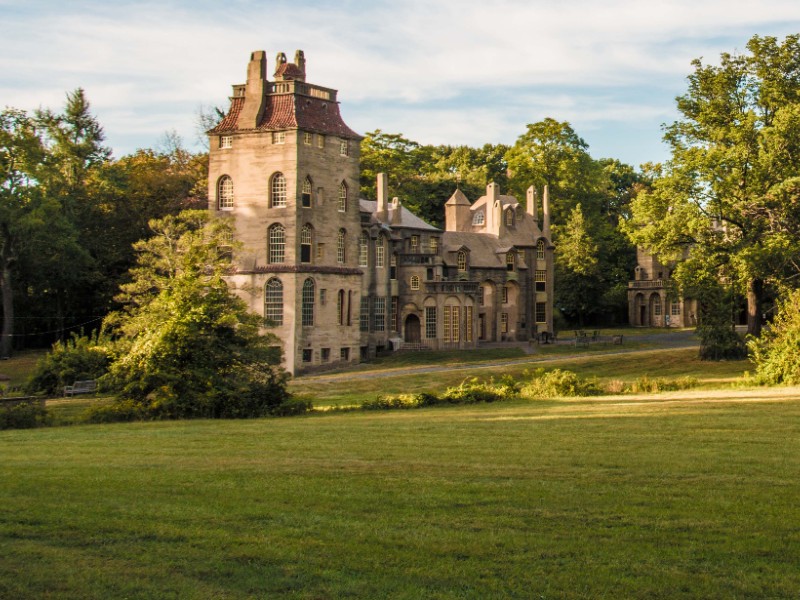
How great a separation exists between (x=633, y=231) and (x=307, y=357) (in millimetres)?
19559

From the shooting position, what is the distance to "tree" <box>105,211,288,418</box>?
101 ft

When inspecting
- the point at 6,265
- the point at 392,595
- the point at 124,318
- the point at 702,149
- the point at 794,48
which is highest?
the point at 794,48

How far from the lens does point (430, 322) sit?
64.4 m

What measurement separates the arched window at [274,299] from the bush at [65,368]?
11.1 metres

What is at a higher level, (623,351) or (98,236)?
(98,236)

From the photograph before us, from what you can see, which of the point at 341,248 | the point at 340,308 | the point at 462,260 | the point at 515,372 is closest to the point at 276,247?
the point at 341,248

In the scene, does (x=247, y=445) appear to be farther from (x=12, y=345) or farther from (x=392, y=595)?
(x=12, y=345)

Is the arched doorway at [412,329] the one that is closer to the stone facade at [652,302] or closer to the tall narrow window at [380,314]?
the tall narrow window at [380,314]

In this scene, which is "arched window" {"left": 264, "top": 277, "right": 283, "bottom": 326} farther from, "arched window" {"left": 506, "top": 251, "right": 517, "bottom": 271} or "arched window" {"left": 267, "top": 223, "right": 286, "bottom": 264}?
"arched window" {"left": 506, "top": 251, "right": 517, "bottom": 271}

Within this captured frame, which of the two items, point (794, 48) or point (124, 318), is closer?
point (124, 318)

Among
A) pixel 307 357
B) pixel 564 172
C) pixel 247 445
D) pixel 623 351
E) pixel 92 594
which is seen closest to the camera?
pixel 92 594

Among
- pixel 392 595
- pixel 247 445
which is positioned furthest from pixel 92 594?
pixel 247 445

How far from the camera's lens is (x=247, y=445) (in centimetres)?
1902

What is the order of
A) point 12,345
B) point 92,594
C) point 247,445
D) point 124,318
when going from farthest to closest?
point 12,345, point 124,318, point 247,445, point 92,594
